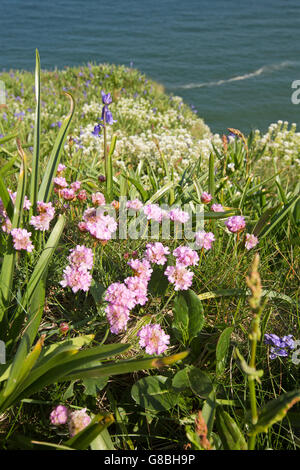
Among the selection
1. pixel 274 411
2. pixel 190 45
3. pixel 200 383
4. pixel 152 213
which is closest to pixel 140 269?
pixel 152 213

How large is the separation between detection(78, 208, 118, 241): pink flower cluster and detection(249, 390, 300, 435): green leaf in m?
0.93

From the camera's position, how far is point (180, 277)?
5.89 feet

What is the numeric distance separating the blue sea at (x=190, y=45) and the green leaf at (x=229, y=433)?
1097 centimetres

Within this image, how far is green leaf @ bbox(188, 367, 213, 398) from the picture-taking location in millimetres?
1607

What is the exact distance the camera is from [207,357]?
6.23 ft

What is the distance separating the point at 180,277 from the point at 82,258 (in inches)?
16.3

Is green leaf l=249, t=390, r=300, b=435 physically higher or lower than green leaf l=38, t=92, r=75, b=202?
lower

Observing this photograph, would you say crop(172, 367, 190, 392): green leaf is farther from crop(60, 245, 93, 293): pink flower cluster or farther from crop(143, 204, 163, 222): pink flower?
crop(143, 204, 163, 222): pink flower

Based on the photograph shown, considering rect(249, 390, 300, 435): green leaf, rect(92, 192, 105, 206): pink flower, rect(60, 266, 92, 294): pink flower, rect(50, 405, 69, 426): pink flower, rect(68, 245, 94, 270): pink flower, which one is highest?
rect(92, 192, 105, 206): pink flower

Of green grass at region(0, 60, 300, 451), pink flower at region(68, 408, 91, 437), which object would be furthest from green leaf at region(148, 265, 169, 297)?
pink flower at region(68, 408, 91, 437)

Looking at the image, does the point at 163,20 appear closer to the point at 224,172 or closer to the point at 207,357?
the point at 224,172

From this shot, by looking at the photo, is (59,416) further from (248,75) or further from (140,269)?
(248,75)

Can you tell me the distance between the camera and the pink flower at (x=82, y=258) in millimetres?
1703

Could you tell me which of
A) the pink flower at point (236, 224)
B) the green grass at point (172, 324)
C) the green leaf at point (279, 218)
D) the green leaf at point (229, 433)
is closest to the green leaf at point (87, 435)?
the green grass at point (172, 324)
